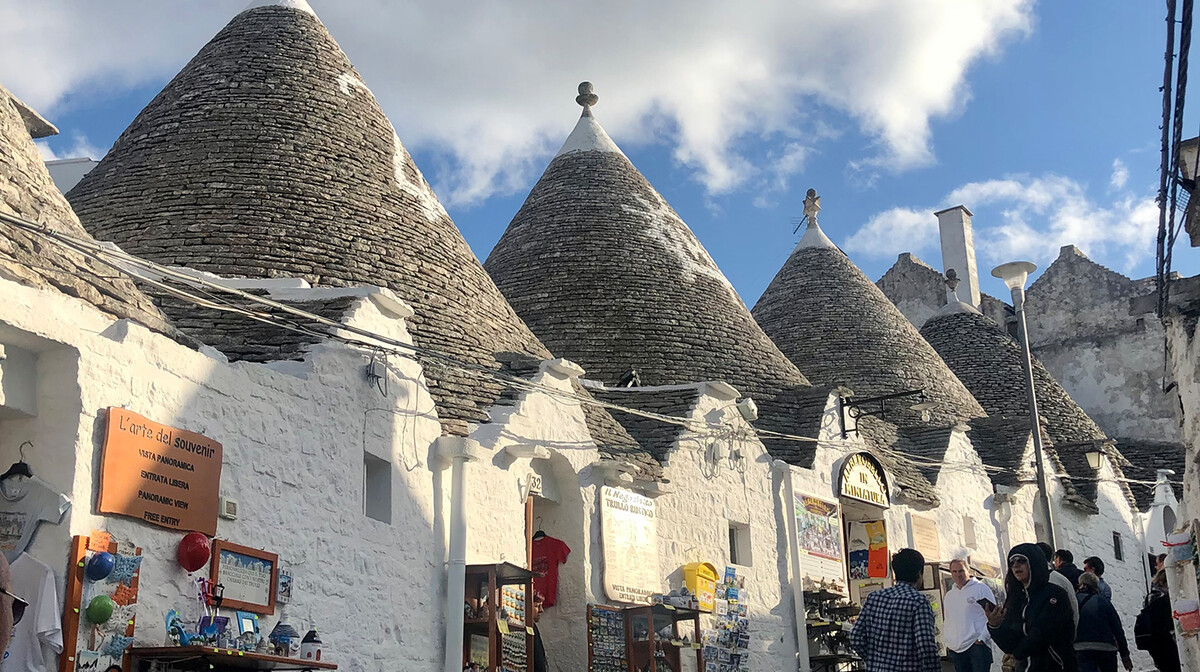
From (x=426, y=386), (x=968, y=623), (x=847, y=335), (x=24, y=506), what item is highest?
(x=847, y=335)

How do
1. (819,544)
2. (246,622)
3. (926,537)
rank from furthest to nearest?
(926,537) < (819,544) < (246,622)

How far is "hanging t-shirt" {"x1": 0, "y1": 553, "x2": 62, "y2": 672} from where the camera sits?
7375 mm

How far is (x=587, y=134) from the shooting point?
21.5 metres

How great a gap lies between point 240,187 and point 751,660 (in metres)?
7.90

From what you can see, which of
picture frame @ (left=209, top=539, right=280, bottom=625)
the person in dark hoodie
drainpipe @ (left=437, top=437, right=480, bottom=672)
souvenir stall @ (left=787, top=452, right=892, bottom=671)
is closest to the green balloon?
picture frame @ (left=209, top=539, right=280, bottom=625)

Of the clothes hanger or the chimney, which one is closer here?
the clothes hanger

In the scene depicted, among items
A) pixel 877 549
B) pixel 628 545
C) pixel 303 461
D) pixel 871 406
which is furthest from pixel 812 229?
pixel 303 461

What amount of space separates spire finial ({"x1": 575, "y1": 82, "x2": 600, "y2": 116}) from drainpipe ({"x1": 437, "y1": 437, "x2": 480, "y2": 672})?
1112cm

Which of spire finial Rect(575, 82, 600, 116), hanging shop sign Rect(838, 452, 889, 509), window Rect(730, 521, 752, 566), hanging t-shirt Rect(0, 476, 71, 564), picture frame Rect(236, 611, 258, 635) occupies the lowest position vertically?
picture frame Rect(236, 611, 258, 635)

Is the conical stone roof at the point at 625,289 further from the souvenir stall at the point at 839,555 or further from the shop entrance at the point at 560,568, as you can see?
the shop entrance at the point at 560,568

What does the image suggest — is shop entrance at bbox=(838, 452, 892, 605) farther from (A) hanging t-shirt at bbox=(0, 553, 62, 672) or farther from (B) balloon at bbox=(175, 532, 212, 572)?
(A) hanging t-shirt at bbox=(0, 553, 62, 672)

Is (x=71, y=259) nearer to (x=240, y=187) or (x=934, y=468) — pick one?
Result: (x=240, y=187)

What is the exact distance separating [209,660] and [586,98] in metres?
15.1

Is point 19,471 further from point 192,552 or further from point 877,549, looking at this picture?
point 877,549
